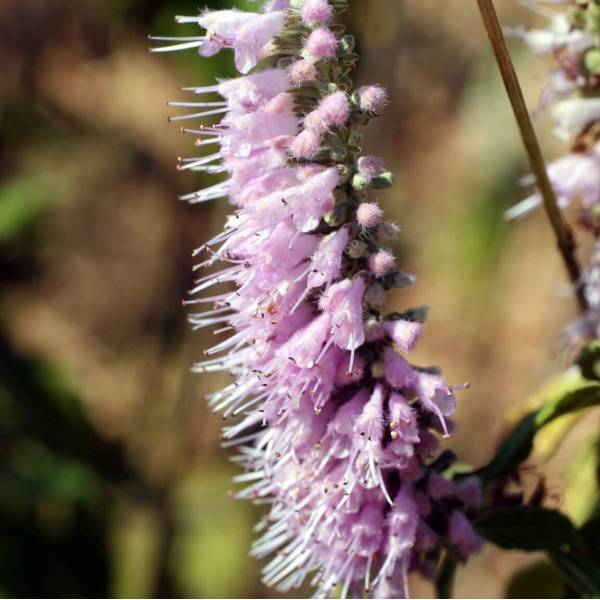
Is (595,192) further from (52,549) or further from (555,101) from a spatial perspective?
(52,549)

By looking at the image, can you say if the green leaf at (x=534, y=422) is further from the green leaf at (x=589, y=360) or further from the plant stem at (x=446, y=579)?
the plant stem at (x=446, y=579)

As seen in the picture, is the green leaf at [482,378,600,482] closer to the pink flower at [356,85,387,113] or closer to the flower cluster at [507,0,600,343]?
the flower cluster at [507,0,600,343]

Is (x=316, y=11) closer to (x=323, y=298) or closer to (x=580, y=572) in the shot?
(x=323, y=298)

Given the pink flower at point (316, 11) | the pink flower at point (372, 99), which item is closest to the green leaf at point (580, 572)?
the pink flower at point (372, 99)

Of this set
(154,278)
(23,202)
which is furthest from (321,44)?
(154,278)

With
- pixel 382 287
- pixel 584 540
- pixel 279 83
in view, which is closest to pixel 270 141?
pixel 279 83
